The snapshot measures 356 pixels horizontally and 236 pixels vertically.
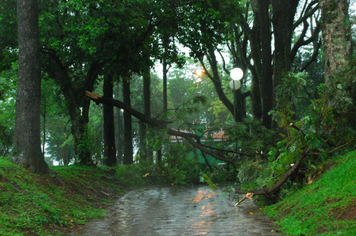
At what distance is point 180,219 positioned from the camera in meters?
11.3

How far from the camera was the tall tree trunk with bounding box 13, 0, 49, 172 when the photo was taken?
43.2 ft

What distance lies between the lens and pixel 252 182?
13.3m

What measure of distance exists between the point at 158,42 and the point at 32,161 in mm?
9684

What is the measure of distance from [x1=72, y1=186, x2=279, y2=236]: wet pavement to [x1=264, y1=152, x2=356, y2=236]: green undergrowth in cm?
50

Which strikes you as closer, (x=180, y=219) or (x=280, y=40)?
(x=180, y=219)

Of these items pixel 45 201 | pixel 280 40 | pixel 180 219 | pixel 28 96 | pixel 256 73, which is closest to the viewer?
pixel 45 201

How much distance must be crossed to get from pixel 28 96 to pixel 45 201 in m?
3.75

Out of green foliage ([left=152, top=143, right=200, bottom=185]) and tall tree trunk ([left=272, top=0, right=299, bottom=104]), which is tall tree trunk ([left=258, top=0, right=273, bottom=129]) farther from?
green foliage ([left=152, top=143, right=200, bottom=185])

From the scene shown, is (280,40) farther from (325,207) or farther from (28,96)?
(325,207)

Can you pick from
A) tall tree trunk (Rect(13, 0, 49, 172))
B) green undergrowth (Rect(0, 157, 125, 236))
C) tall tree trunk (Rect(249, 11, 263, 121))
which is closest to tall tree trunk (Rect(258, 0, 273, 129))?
tall tree trunk (Rect(249, 11, 263, 121))

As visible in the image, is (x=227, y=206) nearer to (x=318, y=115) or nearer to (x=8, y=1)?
(x=318, y=115)

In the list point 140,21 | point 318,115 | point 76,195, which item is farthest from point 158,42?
point 318,115

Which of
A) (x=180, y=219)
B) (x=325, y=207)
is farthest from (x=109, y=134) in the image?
(x=325, y=207)

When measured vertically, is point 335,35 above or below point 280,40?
below
